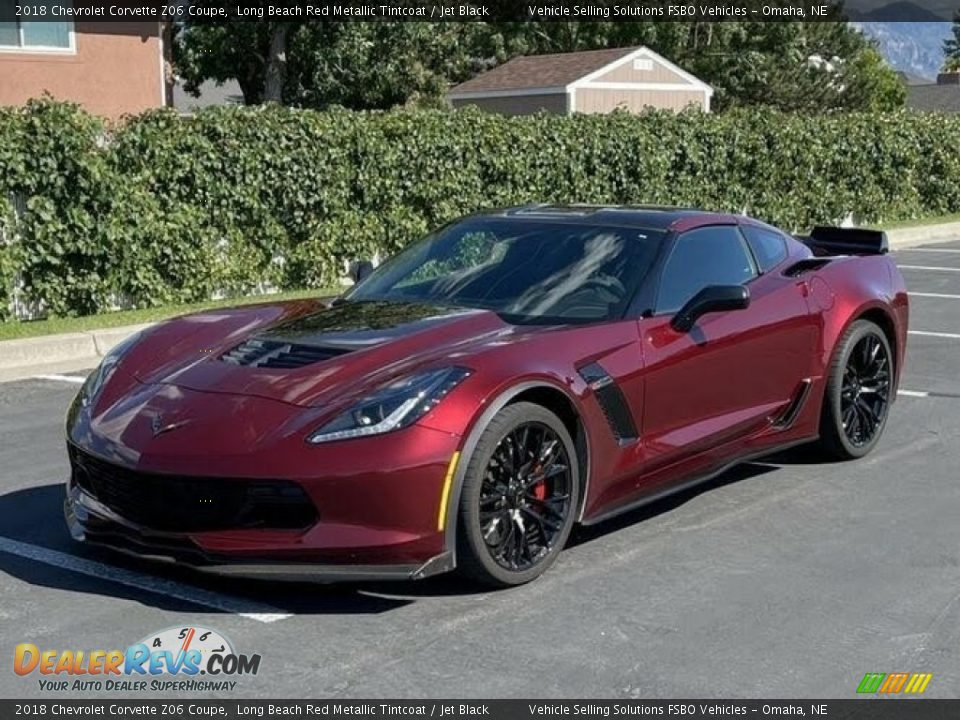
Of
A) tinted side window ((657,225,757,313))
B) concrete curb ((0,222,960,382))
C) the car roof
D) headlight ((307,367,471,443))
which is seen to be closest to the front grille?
headlight ((307,367,471,443))

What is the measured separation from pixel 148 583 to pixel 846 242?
16.1 feet

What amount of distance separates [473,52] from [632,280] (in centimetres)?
4413

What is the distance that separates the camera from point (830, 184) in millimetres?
23031

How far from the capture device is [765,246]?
6723 mm

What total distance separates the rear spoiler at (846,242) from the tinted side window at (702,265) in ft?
4.02

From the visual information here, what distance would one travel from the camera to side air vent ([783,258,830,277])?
264 inches

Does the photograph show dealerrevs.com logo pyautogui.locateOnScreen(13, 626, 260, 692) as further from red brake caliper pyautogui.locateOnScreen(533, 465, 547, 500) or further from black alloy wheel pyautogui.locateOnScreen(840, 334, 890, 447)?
black alloy wheel pyautogui.locateOnScreen(840, 334, 890, 447)

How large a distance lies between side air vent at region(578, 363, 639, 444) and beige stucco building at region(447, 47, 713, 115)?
98.0 ft

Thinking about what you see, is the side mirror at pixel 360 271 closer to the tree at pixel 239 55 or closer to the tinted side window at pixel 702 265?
the tinted side window at pixel 702 265

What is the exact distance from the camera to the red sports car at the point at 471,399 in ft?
14.8

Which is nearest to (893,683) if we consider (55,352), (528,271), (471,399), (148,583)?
(471,399)

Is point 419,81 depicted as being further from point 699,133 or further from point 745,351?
point 745,351

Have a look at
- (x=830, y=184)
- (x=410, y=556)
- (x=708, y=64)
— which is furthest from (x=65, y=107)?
(x=708, y=64)
